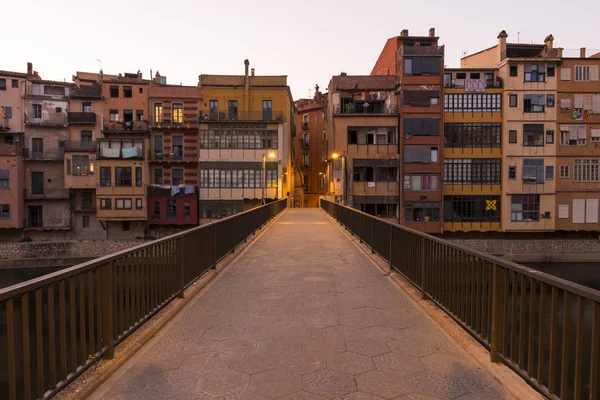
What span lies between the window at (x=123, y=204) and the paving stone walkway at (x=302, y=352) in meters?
36.7

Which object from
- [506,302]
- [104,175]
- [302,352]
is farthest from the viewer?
[104,175]

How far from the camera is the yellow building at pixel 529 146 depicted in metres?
38.2

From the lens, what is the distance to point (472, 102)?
3900cm

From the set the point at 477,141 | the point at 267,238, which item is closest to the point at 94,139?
the point at 267,238

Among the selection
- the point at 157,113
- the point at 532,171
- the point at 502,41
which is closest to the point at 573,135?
the point at 532,171

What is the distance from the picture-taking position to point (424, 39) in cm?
4103

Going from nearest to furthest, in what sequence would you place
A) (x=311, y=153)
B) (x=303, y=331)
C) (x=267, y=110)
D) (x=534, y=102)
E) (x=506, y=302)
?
(x=506, y=302), (x=303, y=331), (x=534, y=102), (x=267, y=110), (x=311, y=153)

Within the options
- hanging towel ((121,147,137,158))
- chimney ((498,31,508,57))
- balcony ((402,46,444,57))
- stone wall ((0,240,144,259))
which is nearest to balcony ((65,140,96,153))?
hanging towel ((121,147,137,158))

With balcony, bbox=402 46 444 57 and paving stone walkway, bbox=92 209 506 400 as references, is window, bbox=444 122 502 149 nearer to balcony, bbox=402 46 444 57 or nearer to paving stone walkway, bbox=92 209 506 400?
balcony, bbox=402 46 444 57

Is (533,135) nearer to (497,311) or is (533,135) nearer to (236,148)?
(236,148)

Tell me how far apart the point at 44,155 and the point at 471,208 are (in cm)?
4560

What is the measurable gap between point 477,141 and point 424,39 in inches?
485

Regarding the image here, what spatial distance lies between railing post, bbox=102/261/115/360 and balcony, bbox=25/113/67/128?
4507 centimetres

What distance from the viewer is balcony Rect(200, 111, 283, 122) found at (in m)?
41.7
